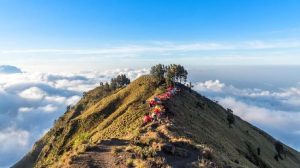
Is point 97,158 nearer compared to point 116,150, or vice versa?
point 97,158

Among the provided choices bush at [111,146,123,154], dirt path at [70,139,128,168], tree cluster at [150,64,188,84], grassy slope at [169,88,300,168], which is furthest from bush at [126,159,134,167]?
tree cluster at [150,64,188,84]

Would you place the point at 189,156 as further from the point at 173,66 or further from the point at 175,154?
the point at 173,66

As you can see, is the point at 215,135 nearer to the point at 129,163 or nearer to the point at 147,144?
the point at 147,144

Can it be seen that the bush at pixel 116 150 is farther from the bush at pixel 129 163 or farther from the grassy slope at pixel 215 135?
the grassy slope at pixel 215 135

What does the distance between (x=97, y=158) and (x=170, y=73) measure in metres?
111

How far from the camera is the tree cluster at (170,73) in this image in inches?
5950

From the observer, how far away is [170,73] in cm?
15150

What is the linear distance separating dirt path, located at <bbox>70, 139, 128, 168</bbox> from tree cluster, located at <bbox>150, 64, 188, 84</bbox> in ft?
334

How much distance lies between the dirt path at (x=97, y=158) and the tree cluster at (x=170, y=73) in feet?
334

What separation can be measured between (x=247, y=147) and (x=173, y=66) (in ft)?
181

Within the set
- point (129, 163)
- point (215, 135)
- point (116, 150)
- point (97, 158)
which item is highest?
point (129, 163)

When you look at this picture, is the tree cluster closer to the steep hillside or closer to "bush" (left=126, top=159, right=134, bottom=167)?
the steep hillside

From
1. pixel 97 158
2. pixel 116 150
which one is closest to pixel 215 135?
pixel 116 150

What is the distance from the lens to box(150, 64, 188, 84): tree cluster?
151 m
